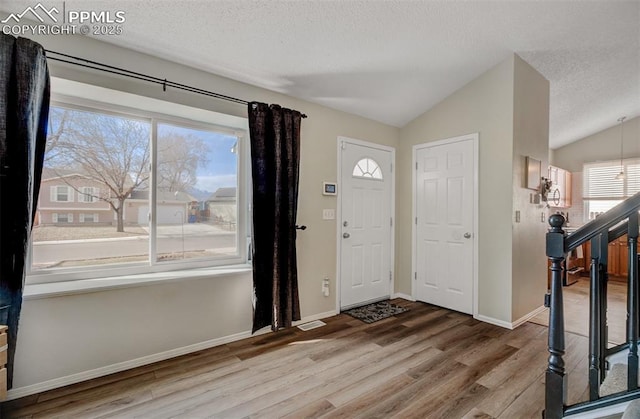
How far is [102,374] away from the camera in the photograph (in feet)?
7.08

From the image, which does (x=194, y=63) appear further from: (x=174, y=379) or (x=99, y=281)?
(x=174, y=379)

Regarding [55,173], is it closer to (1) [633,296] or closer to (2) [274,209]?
(2) [274,209]

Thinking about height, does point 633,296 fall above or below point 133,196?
below

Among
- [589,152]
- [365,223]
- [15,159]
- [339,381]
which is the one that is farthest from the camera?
[589,152]

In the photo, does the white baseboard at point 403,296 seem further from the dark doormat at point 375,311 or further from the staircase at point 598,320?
the staircase at point 598,320

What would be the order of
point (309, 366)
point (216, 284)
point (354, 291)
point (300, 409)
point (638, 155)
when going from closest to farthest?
1. point (300, 409)
2. point (309, 366)
3. point (216, 284)
4. point (354, 291)
5. point (638, 155)

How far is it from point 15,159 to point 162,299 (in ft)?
4.32

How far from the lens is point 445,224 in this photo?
3.65m

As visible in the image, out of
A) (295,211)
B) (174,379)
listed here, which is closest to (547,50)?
(295,211)

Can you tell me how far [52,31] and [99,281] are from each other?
1.74 m

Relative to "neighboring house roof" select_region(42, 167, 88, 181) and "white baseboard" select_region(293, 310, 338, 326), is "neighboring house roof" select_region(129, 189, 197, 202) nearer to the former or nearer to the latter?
"neighboring house roof" select_region(42, 167, 88, 181)

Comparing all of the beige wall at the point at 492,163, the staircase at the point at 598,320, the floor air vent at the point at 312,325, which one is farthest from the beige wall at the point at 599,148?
the floor air vent at the point at 312,325

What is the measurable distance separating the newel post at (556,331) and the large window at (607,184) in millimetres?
5297

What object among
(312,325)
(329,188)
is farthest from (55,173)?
(312,325)
